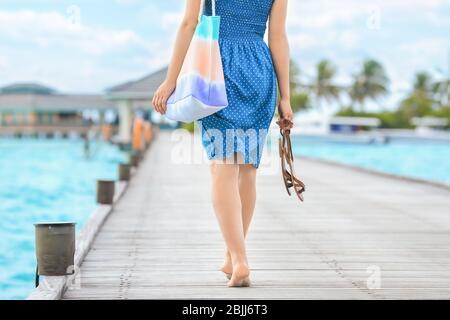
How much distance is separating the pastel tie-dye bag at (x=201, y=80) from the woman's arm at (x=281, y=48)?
29 cm

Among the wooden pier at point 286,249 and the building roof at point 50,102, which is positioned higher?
the building roof at point 50,102

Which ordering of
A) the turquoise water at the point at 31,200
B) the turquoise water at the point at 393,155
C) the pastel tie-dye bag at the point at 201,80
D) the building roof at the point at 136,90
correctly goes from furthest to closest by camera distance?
the building roof at the point at 136,90, the turquoise water at the point at 393,155, the turquoise water at the point at 31,200, the pastel tie-dye bag at the point at 201,80

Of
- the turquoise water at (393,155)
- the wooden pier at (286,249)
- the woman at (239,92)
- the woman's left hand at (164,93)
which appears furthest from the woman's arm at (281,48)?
the turquoise water at (393,155)

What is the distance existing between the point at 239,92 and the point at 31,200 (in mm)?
15461

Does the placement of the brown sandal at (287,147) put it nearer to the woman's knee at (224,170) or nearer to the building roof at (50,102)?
the woman's knee at (224,170)

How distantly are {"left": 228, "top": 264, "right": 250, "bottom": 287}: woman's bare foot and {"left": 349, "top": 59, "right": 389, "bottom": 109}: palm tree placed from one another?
75520 mm

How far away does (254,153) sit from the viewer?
12.3 feet

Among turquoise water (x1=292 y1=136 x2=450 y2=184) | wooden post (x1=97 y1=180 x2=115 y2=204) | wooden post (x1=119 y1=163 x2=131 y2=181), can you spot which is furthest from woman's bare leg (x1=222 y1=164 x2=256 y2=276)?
turquoise water (x1=292 y1=136 x2=450 y2=184)

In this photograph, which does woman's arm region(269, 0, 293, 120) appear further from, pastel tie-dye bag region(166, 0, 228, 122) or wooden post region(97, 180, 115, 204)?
wooden post region(97, 180, 115, 204)

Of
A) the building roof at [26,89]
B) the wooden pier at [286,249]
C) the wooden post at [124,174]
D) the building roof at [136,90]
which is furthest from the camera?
the building roof at [26,89]

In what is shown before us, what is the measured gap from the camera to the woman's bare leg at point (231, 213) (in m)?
3.73

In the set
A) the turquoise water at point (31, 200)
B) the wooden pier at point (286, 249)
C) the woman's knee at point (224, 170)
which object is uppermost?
the woman's knee at point (224, 170)

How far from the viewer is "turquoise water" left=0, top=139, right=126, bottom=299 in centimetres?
1046
